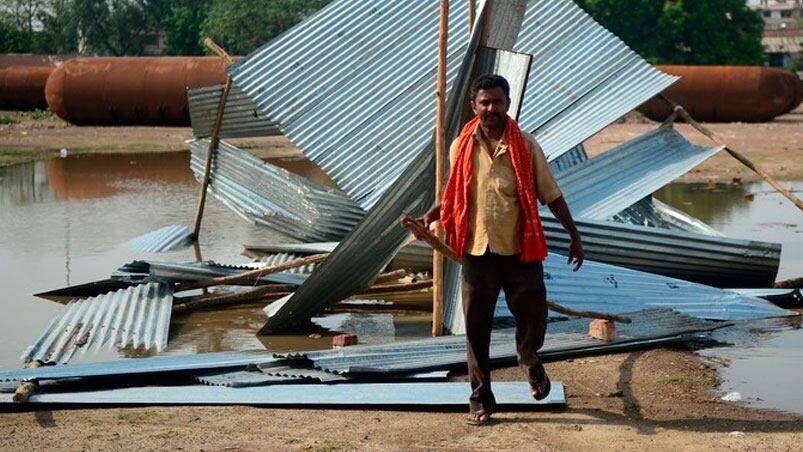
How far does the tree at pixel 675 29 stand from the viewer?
38062 mm

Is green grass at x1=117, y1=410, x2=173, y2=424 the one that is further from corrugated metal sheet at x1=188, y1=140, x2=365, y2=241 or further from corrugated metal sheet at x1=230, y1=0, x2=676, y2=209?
corrugated metal sheet at x1=188, y1=140, x2=365, y2=241

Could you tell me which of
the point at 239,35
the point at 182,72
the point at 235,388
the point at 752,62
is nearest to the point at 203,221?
the point at 235,388

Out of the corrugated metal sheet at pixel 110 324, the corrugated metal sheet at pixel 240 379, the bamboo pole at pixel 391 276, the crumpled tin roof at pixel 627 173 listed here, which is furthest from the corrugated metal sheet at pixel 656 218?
the corrugated metal sheet at pixel 240 379

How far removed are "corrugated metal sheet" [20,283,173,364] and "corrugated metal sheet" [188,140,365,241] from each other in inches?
70.8

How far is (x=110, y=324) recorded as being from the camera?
7965 millimetres

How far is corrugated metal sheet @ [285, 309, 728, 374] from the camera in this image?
20.8ft

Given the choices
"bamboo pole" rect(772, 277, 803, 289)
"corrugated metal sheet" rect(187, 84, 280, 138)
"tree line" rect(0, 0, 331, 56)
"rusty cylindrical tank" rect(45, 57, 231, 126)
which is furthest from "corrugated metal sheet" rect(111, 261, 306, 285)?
"tree line" rect(0, 0, 331, 56)

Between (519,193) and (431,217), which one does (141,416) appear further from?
(519,193)

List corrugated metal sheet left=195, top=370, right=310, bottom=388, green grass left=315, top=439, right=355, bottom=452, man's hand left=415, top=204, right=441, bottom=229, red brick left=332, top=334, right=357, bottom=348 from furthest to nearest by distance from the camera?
red brick left=332, top=334, right=357, bottom=348
corrugated metal sheet left=195, top=370, right=310, bottom=388
man's hand left=415, top=204, right=441, bottom=229
green grass left=315, top=439, right=355, bottom=452

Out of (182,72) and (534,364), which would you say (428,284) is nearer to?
(534,364)

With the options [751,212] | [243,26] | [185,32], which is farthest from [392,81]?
[185,32]

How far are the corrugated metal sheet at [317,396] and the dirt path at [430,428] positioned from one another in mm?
65

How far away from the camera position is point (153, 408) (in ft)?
18.9

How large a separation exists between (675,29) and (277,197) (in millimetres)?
29390
